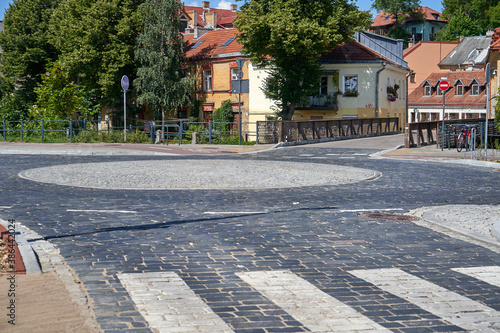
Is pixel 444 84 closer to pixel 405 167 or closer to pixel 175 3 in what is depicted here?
pixel 405 167

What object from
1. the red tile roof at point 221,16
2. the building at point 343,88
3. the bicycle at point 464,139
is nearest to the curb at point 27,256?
the bicycle at point 464,139

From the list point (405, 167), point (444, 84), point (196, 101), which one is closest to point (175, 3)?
point (196, 101)

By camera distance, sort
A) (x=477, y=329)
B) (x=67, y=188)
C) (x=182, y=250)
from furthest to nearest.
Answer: (x=67, y=188) < (x=182, y=250) < (x=477, y=329)

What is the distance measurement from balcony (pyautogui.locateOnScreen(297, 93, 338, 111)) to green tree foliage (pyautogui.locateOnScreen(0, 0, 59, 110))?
22.0 m

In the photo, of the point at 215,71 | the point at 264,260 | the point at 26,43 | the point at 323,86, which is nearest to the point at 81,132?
the point at 215,71

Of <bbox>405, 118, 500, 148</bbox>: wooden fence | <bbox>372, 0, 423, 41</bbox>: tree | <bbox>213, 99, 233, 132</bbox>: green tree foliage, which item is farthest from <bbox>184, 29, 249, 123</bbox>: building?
<bbox>372, 0, 423, 41</bbox>: tree

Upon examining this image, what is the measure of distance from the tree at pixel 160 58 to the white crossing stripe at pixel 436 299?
4292 centimetres

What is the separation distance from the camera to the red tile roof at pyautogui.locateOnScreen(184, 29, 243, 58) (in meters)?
53.1

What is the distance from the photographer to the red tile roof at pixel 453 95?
225 ft

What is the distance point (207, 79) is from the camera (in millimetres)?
54375

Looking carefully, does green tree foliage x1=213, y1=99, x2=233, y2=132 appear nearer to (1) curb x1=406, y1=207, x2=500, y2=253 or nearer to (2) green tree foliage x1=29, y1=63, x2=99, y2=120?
(2) green tree foliage x1=29, y1=63, x2=99, y2=120

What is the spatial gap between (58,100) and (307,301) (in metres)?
44.2

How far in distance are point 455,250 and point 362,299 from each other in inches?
111

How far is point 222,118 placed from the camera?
50938mm
